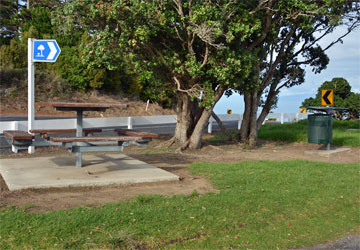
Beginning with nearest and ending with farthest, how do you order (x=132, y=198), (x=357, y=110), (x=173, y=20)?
(x=132, y=198) → (x=173, y=20) → (x=357, y=110)

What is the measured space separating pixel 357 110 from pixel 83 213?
26.5 m

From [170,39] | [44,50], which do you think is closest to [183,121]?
[170,39]

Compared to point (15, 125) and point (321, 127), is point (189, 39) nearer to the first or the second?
point (321, 127)

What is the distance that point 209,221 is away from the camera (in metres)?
5.78

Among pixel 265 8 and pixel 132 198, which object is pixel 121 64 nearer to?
pixel 265 8

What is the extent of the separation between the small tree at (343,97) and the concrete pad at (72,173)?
2244 centimetres

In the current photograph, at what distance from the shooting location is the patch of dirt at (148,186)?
6288mm

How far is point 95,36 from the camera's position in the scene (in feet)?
40.4

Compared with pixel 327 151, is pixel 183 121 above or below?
above

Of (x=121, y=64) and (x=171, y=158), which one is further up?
(x=121, y=64)

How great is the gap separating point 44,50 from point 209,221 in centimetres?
773

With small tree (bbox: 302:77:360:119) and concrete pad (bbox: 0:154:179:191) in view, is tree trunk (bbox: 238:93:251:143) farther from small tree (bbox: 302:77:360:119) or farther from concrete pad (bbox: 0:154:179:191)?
small tree (bbox: 302:77:360:119)

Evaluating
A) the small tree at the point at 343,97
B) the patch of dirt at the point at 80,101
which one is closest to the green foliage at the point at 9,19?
the patch of dirt at the point at 80,101

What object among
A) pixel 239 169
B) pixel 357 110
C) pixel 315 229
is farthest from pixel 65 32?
pixel 357 110
